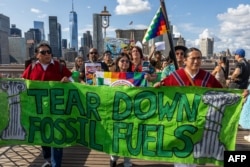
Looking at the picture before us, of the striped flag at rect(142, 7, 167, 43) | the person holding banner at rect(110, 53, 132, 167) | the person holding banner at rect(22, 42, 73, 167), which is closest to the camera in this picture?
the person holding banner at rect(22, 42, 73, 167)

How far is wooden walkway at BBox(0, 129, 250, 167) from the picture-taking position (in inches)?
187

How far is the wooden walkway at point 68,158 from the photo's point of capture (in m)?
4.76

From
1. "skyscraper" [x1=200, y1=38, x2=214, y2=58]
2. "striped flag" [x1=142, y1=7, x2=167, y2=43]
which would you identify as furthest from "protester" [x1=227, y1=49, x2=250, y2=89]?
"skyscraper" [x1=200, y1=38, x2=214, y2=58]

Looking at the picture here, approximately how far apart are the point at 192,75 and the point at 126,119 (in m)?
1.01

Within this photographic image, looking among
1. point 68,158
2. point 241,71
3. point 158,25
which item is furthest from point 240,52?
point 68,158

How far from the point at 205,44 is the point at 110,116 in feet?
445

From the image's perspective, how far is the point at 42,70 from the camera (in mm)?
4176

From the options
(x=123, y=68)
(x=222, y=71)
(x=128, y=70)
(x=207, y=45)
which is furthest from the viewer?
(x=207, y=45)

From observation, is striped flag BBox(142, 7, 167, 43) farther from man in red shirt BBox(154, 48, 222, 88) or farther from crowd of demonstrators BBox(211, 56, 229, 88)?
man in red shirt BBox(154, 48, 222, 88)

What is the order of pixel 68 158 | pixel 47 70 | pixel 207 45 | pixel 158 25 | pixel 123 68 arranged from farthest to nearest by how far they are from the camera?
pixel 207 45 → pixel 158 25 → pixel 68 158 → pixel 123 68 → pixel 47 70

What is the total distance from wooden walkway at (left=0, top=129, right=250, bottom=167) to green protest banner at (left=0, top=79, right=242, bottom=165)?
0.85m

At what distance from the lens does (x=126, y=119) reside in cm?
391

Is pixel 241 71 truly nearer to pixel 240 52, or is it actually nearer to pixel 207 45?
pixel 240 52

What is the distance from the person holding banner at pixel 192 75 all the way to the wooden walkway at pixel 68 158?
1.68 m
